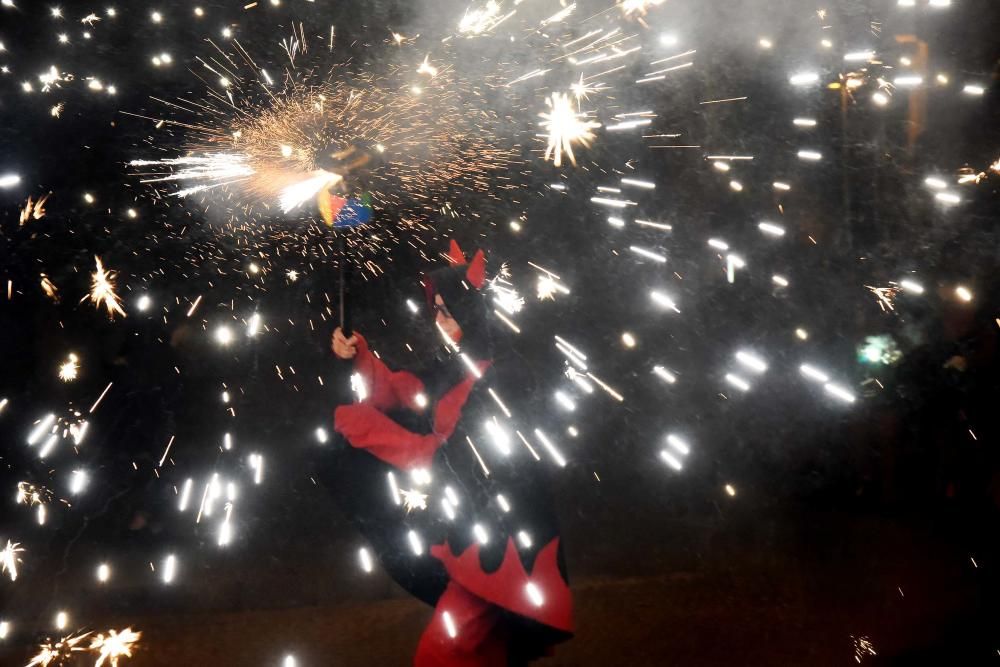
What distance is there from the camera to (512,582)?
3.64 ft

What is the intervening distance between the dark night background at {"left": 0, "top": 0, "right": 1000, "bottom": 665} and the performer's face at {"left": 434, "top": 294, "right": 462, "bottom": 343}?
75 mm

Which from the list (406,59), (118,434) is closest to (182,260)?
(118,434)

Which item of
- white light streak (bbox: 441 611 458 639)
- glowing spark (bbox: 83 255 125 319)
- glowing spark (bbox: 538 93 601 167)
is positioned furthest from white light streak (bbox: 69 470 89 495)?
glowing spark (bbox: 538 93 601 167)

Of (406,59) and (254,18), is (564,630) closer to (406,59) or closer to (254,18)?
(406,59)

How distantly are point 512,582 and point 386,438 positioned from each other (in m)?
0.45

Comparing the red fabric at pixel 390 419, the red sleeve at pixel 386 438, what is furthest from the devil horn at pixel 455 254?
the red sleeve at pixel 386 438

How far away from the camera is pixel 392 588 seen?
113cm

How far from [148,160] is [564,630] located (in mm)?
1567

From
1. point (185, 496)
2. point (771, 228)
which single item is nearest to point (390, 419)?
point (185, 496)

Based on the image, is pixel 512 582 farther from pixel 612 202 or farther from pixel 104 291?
pixel 104 291

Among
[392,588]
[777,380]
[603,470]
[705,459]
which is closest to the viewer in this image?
[392,588]

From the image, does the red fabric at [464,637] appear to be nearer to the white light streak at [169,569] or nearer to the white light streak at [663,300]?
the white light streak at [169,569]

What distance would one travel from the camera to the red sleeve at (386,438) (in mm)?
1129

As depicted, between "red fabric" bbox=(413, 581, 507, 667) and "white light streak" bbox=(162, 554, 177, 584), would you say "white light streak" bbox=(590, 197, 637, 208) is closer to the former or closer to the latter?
"red fabric" bbox=(413, 581, 507, 667)
